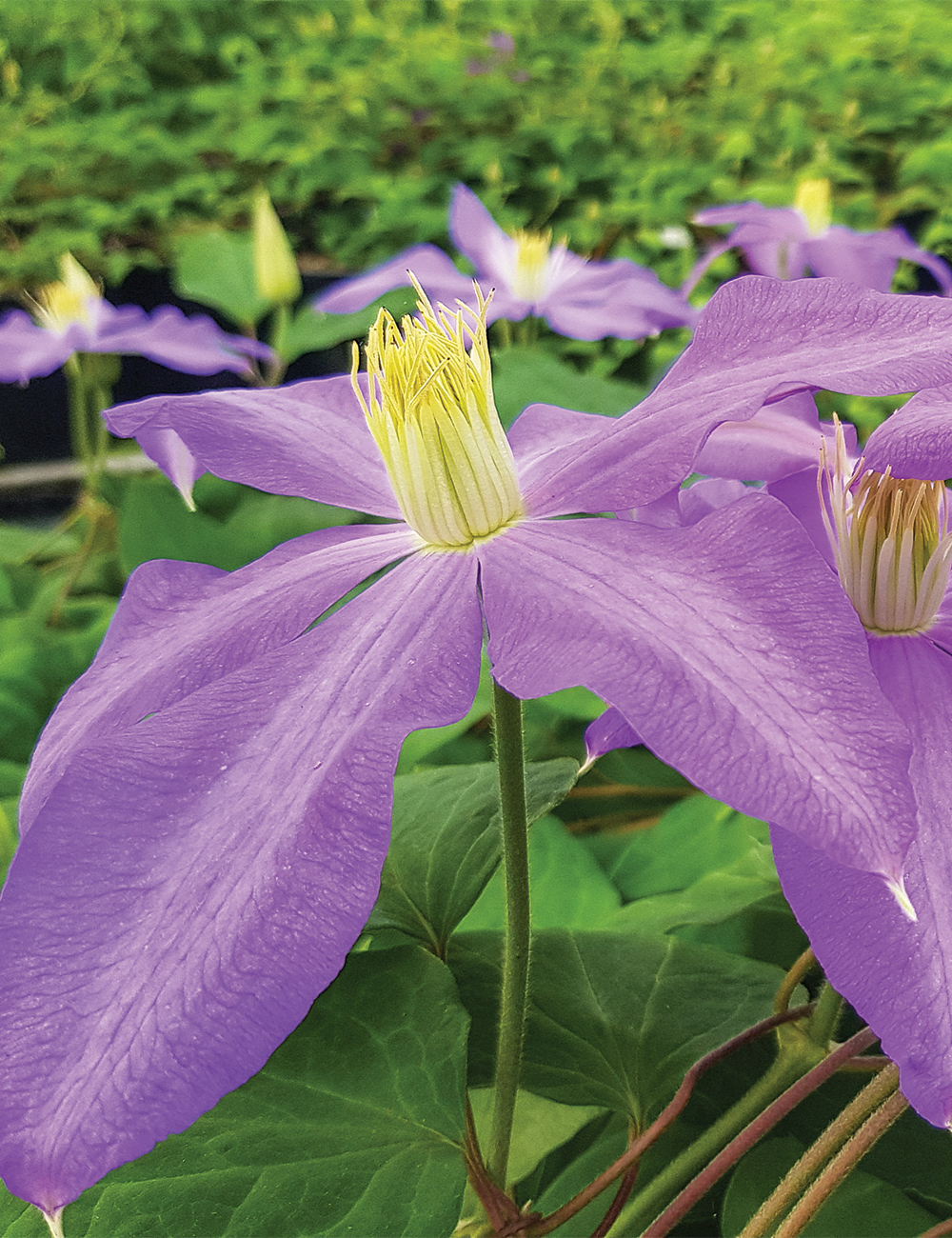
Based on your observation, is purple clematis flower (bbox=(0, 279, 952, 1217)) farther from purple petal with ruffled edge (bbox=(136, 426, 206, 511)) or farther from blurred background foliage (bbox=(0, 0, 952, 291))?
blurred background foliage (bbox=(0, 0, 952, 291))

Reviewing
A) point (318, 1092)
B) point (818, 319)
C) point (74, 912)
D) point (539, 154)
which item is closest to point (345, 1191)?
point (318, 1092)

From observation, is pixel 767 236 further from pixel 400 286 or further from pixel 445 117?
pixel 445 117

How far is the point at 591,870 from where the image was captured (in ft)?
1.59

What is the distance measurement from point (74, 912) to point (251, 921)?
0.03 metres

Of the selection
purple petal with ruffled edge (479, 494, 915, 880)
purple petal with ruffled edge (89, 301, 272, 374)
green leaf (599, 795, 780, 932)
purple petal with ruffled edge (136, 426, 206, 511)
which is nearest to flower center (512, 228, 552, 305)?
purple petal with ruffled edge (89, 301, 272, 374)

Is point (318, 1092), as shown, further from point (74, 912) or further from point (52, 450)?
point (52, 450)

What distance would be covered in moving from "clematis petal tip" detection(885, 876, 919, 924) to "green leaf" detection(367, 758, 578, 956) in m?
0.13

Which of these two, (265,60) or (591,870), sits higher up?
(265,60)

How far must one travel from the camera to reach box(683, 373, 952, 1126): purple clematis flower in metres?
0.19

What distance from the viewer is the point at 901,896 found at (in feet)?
0.61

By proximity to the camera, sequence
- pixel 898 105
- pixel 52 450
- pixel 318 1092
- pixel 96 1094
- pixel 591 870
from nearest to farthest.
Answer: pixel 96 1094 → pixel 318 1092 → pixel 591 870 → pixel 898 105 → pixel 52 450

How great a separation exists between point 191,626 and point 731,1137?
0.22 meters

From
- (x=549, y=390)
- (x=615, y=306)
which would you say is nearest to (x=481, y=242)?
(x=615, y=306)

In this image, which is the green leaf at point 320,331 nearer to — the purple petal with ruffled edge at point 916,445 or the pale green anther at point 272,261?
the pale green anther at point 272,261
